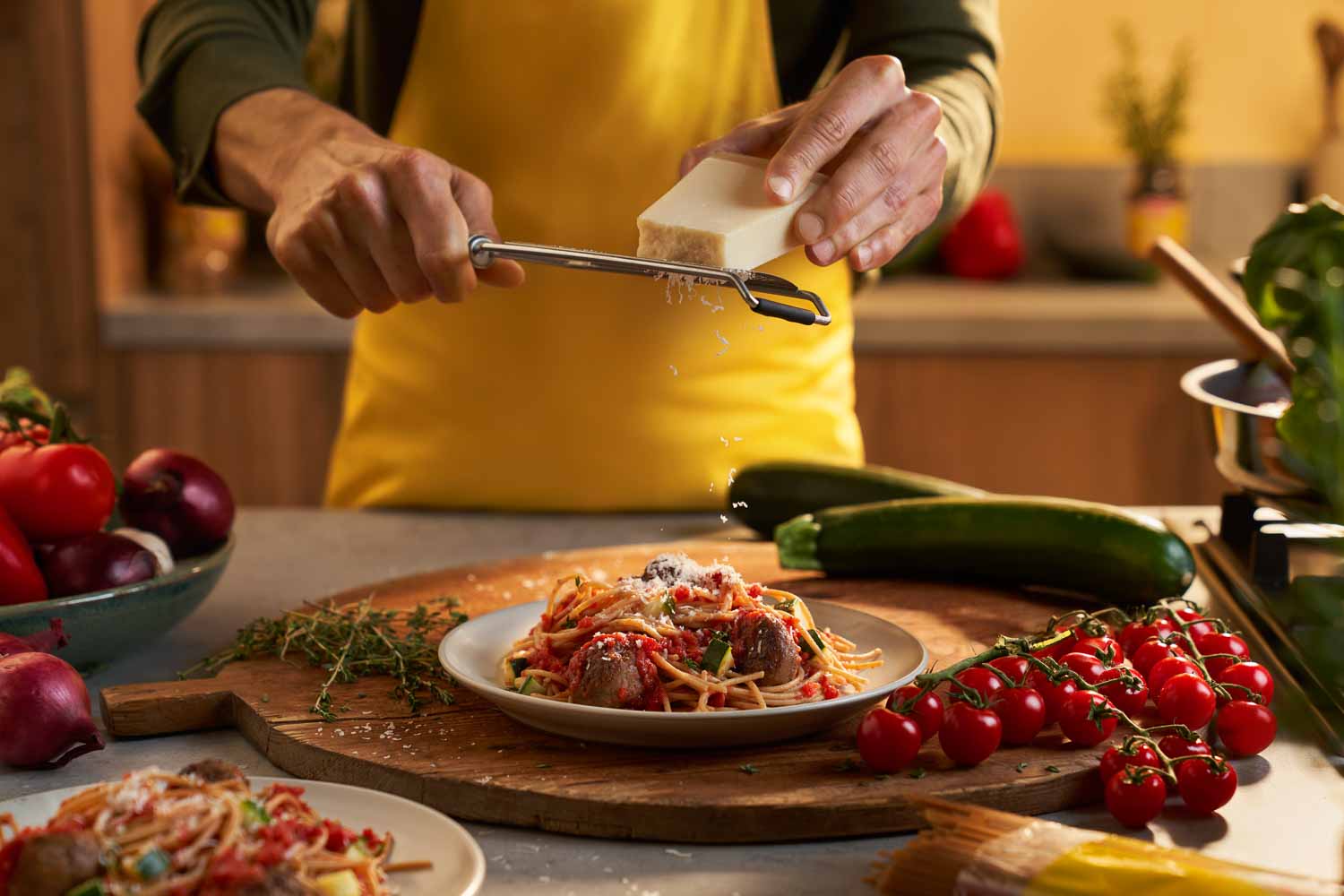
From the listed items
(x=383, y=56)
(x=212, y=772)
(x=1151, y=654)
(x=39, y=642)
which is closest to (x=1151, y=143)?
(x=383, y=56)

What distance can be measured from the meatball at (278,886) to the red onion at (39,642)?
55 cm

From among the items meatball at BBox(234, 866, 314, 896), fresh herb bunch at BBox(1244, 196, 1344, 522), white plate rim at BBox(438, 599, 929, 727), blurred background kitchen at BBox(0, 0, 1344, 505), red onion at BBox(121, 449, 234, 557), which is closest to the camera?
meatball at BBox(234, 866, 314, 896)

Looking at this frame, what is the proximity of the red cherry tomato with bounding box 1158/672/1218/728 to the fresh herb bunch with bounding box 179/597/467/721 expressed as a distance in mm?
667

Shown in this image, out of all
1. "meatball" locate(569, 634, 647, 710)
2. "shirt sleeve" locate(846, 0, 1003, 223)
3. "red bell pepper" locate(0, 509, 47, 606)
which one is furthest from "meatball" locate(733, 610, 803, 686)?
"shirt sleeve" locate(846, 0, 1003, 223)

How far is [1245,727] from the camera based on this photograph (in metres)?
1.33

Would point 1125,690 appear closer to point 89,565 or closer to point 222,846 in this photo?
point 222,846

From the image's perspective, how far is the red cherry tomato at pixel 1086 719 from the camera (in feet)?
4.22

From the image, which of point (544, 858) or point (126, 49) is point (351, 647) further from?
point (126, 49)

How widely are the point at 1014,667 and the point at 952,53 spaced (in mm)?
1071

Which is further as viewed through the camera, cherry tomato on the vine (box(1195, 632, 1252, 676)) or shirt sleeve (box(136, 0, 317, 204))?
shirt sleeve (box(136, 0, 317, 204))

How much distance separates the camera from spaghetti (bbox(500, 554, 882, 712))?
1.35m

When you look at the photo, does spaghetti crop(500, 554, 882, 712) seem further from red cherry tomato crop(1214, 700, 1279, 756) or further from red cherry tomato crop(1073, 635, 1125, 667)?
red cherry tomato crop(1214, 700, 1279, 756)

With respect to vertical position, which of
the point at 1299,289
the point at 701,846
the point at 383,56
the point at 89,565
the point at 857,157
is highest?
the point at 383,56

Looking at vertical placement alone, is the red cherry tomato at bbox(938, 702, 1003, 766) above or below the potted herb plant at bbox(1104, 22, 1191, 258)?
below
